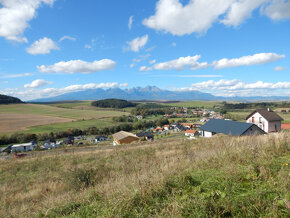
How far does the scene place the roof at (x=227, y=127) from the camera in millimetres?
23500

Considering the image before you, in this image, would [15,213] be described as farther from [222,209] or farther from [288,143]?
[288,143]

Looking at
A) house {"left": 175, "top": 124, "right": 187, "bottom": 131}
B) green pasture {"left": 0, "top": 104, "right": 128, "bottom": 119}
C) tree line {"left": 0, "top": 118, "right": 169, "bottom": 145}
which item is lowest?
house {"left": 175, "top": 124, "right": 187, "bottom": 131}

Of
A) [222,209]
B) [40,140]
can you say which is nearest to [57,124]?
[40,140]

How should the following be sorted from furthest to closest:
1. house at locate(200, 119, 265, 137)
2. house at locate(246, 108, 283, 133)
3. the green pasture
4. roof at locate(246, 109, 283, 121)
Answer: the green pasture, roof at locate(246, 109, 283, 121), house at locate(246, 108, 283, 133), house at locate(200, 119, 265, 137)

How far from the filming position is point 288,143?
482cm

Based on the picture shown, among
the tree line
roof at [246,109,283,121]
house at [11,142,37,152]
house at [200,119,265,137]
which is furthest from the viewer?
the tree line

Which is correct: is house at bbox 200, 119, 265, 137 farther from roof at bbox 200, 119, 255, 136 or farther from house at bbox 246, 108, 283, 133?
house at bbox 246, 108, 283, 133

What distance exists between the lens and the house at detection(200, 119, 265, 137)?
23416 mm

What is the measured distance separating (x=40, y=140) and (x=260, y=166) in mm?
70463

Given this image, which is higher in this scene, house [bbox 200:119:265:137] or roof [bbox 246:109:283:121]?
roof [bbox 246:109:283:121]

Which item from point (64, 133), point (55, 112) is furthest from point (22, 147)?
point (55, 112)

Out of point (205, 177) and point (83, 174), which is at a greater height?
point (205, 177)

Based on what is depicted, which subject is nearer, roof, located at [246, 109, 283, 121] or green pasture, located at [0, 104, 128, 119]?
roof, located at [246, 109, 283, 121]

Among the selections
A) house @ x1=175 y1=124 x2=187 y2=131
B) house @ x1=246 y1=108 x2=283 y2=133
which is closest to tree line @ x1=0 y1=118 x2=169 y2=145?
house @ x1=175 y1=124 x2=187 y2=131
